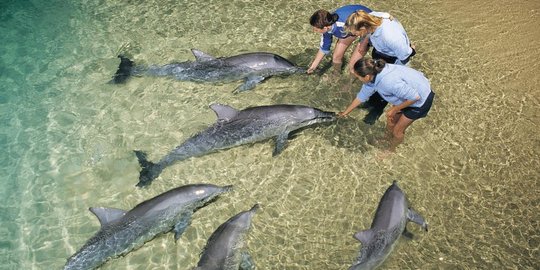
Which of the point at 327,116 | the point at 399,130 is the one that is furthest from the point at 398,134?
the point at 327,116

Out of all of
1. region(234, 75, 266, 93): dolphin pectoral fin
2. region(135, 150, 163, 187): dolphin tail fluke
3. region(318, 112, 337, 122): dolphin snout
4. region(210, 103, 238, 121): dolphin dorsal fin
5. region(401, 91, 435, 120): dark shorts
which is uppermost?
region(401, 91, 435, 120): dark shorts

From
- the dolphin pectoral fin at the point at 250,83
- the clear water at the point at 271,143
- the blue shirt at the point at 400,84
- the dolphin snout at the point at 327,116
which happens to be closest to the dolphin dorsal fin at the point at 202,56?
the clear water at the point at 271,143

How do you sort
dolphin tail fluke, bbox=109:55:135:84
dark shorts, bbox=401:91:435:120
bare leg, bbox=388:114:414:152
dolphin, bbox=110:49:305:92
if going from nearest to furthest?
dark shorts, bbox=401:91:435:120
bare leg, bbox=388:114:414:152
dolphin, bbox=110:49:305:92
dolphin tail fluke, bbox=109:55:135:84

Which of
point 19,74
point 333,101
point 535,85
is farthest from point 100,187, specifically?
point 535,85

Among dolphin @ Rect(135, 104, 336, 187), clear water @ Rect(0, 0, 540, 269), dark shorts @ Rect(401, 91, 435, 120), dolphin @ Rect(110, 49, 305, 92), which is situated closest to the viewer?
dark shorts @ Rect(401, 91, 435, 120)

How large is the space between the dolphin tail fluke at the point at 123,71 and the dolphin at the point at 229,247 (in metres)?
4.67

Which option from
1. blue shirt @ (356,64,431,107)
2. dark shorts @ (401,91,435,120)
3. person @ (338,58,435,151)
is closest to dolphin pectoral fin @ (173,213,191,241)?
person @ (338,58,435,151)

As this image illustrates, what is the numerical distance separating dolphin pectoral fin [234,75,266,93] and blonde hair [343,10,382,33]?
2.79 m

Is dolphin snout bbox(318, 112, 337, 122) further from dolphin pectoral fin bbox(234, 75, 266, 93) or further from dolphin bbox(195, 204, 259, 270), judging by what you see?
dolphin bbox(195, 204, 259, 270)

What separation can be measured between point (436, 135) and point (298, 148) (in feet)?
9.49

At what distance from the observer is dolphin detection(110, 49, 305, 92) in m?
9.09

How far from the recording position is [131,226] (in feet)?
21.5

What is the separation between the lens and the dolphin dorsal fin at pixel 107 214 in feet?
21.7

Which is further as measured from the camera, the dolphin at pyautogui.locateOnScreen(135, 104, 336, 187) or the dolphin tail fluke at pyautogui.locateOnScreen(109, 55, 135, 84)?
the dolphin tail fluke at pyautogui.locateOnScreen(109, 55, 135, 84)
